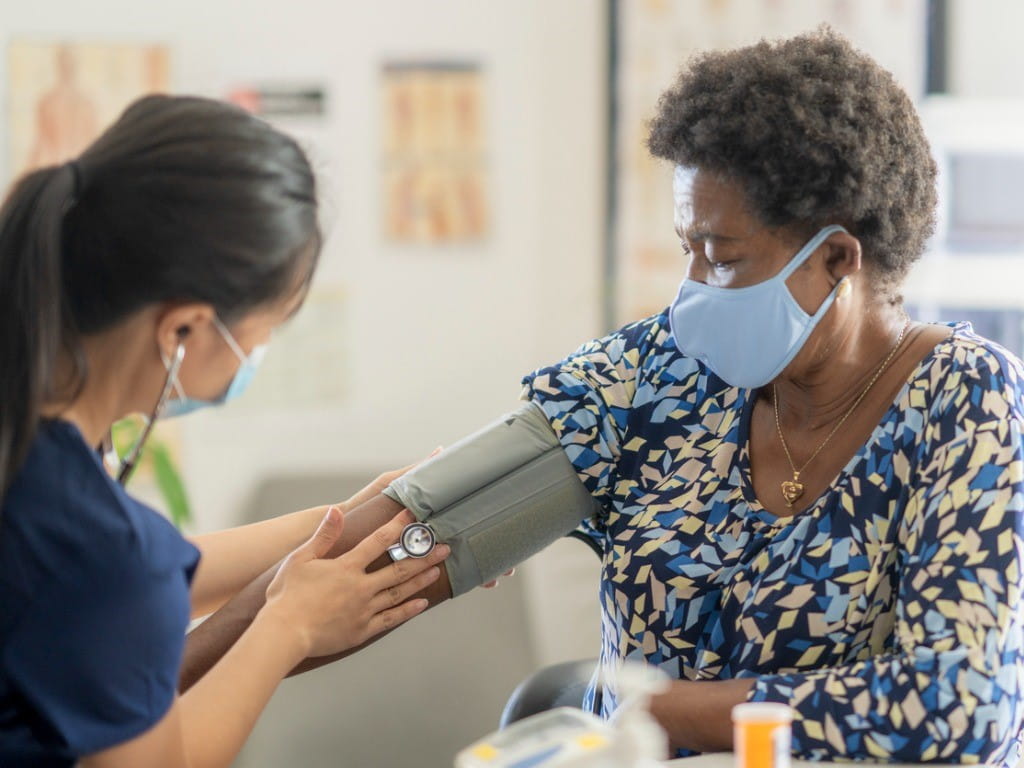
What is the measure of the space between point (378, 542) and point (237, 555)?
24 cm

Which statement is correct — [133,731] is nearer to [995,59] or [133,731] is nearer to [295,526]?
[295,526]

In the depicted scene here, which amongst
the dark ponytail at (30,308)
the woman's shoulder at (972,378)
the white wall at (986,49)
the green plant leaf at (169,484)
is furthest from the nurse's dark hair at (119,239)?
the white wall at (986,49)

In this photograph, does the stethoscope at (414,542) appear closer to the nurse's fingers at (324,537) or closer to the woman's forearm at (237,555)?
the nurse's fingers at (324,537)

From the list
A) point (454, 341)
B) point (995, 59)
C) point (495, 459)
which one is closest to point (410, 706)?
point (454, 341)

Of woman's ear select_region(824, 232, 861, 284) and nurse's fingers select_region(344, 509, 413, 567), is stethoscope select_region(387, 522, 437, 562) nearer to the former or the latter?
nurse's fingers select_region(344, 509, 413, 567)

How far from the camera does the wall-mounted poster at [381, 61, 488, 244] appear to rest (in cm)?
271

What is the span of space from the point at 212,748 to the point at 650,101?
1.93m

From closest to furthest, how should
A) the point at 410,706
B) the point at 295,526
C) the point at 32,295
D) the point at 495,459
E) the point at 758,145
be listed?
1. the point at 32,295
2. the point at 758,145
3. the point at 495,459
4. the point at 295,526
5. the point at 410,706

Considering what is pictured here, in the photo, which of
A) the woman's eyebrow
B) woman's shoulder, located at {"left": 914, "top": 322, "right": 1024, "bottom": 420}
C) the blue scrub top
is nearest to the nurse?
the blue scrub top

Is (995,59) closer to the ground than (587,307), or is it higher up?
higher up

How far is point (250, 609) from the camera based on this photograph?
148cm

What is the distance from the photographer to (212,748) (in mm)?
1205

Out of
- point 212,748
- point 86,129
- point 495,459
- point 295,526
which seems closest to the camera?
point 212,748

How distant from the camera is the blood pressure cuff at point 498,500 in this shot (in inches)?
59.9
